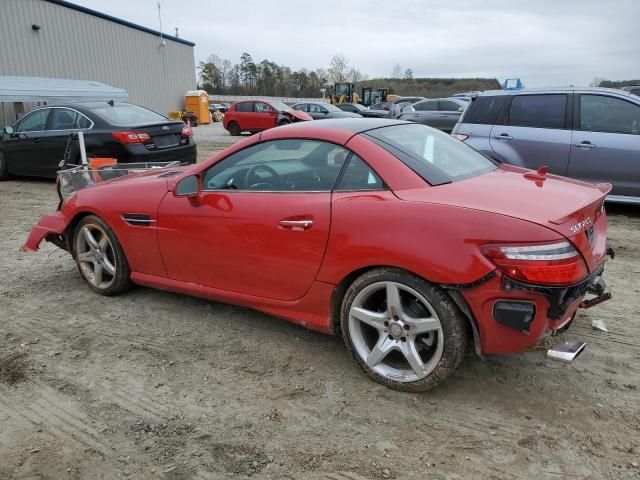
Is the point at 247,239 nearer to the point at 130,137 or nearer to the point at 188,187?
the point at 188,187

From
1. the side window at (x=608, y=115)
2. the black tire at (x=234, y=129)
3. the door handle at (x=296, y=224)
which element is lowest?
the black tire at (x=234, y=129)

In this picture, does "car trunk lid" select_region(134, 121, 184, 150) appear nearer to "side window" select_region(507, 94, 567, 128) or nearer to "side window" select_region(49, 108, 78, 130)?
"side window" select_region(49, 108, 78, 130)

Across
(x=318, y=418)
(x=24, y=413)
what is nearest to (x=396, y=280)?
(x=318, y=418)

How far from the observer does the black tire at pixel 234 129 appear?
23.1m

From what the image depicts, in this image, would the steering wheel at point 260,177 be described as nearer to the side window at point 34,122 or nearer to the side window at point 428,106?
the side window at point 34,122

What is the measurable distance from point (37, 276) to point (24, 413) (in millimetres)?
2421

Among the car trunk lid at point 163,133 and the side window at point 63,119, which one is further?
the side window at point 63,119

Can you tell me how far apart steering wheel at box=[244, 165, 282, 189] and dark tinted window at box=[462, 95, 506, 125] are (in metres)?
4.75

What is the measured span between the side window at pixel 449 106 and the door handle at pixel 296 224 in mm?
16439

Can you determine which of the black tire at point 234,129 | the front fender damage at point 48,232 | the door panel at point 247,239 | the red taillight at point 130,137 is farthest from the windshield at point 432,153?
the black tire at point 234,129

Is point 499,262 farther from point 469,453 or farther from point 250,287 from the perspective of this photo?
point 250,287

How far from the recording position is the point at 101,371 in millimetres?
3135

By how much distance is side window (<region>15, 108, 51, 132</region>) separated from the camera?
9.56 m

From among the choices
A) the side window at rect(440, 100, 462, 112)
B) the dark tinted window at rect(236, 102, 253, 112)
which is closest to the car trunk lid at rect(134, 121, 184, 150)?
the side window at rect(440, 100, 462, 112)
